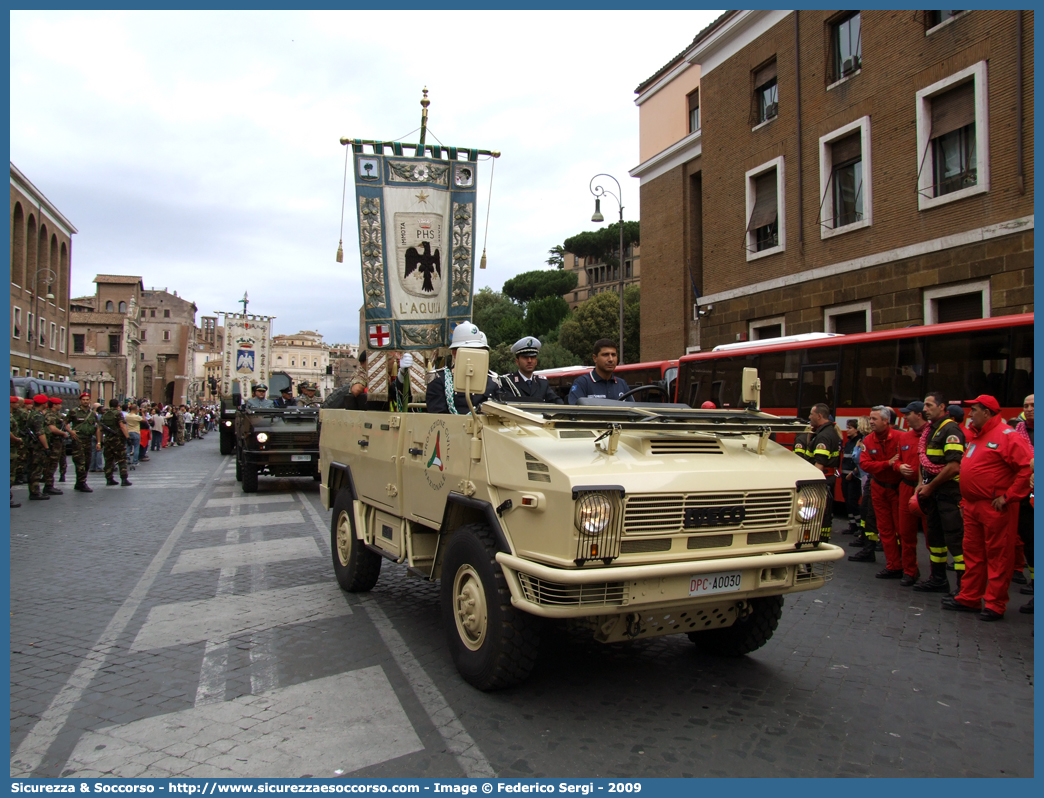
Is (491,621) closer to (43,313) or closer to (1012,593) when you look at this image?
(1012,593)

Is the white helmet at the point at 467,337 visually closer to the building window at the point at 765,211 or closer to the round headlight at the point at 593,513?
the round headlight at the point at 593,513

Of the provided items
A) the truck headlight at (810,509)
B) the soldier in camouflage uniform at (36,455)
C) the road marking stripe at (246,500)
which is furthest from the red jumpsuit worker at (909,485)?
the soldier in camouflage uniform at (36,455)

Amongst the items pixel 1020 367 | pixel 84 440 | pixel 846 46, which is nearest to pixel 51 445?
pixel 84 440

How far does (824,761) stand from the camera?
334 centimetres

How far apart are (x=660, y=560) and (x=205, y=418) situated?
170 ft

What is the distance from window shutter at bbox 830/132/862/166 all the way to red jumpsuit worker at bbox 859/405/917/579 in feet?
45.5

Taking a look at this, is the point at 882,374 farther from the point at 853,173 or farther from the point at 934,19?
the point at 934,19

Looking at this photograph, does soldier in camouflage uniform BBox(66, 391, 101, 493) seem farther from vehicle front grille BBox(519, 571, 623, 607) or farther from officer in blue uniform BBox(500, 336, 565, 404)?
vehicle front grille BBox(519, 571, 623, 607)

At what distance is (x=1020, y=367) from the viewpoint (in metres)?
10.1

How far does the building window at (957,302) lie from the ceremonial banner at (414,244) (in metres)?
10.8

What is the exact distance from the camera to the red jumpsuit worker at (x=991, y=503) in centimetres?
568

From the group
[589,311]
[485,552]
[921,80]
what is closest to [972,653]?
[485,552]

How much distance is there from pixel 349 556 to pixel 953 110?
53.9 ft

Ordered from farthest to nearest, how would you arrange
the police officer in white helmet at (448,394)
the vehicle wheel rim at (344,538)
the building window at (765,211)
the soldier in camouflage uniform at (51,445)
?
1. the building window at (765,211)
2. the soldier in camouflage uniform at (51,445)
3. the vehicle wheel rim at (344,538)
4. the police officer in white helmet at (448,394)
